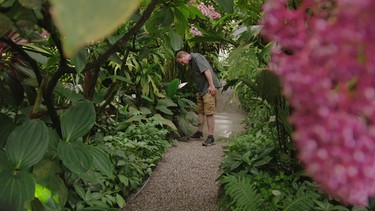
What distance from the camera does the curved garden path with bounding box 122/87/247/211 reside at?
11.3 ft

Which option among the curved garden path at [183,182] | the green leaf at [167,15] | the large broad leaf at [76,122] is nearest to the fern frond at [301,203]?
the curved garden path at [183,182]

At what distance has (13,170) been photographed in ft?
3.14

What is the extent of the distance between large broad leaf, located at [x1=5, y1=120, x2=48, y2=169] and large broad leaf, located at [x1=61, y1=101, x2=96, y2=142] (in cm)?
15

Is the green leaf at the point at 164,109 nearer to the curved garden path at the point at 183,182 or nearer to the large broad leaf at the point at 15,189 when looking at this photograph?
the curved garden path at the point at 183,182

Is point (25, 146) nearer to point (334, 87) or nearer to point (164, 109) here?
point (334, 87)

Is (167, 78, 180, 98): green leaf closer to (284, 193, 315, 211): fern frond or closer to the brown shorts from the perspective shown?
the brown shorts

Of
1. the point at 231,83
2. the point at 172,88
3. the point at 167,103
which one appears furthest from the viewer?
the point at 172,88

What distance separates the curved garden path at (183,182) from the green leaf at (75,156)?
2366 mm

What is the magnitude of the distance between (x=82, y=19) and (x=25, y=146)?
0.80 meters

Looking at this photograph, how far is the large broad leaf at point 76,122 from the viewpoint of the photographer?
1.11 m

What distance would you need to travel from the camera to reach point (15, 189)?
3.01 feet

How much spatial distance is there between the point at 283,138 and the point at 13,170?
7.68 ft

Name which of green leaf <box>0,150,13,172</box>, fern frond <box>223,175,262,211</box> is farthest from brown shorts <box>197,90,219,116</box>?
green leaf <box>0,150,13,172</box>

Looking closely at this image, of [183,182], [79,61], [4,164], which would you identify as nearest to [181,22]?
[79,61]
